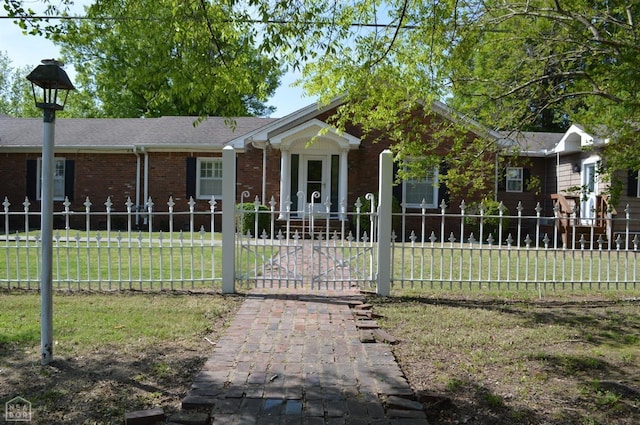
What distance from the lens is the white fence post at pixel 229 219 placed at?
7059 millimetres

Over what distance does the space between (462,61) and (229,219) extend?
4.10 metres

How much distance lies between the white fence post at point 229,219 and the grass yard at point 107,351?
316 mm

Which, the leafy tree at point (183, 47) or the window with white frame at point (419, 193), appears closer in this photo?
the leafy tree at point (183, 47)

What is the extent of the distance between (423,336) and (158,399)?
2.84 meters

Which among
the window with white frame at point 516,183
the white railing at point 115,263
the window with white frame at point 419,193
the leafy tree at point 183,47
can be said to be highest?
the leafy tree at point 183,47

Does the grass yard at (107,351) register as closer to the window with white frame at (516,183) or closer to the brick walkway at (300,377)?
the brick walkway at (300,377)

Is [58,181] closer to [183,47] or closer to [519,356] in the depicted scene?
[183,47]

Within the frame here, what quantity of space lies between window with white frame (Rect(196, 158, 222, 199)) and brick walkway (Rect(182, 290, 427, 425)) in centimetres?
1380

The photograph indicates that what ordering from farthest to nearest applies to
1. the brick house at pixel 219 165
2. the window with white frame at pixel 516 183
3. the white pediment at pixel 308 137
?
the window with white frame at pixel 516 183, the brick house at pixel 219 165, the white pediment at pixel 308 137

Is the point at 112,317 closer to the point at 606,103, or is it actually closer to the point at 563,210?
the point at 606,103

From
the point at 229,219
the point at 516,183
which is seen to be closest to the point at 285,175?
the point at 516,183

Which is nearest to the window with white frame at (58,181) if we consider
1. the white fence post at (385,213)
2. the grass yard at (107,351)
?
the grass yard at (107,351)

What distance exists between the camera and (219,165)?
1942 cm

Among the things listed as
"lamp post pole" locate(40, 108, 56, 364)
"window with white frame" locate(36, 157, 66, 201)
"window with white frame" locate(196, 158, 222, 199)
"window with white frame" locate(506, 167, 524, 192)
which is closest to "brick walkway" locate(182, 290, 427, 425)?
"lamp post pole" locate(40, 108, 56, 364)
